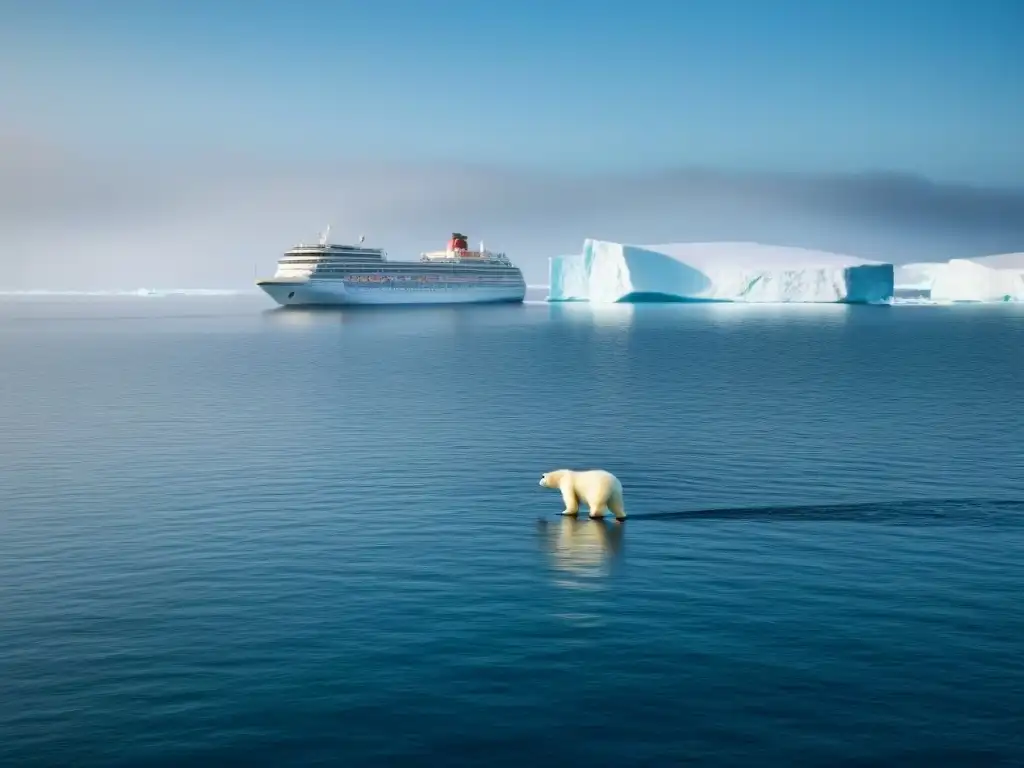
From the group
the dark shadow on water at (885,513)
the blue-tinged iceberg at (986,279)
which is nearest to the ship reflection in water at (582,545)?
the dark shadow on water at (885,513)

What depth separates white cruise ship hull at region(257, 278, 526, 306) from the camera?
158250 millimetres

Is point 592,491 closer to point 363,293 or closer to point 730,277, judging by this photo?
point 730,277

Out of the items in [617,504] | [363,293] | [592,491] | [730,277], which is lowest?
[617,504]

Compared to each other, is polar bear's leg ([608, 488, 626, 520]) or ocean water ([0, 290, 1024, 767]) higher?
polar bear's leg ([608, 488, 626, 520])

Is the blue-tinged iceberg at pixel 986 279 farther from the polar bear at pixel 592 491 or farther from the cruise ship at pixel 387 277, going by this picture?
the polar bear at pixel 592 491

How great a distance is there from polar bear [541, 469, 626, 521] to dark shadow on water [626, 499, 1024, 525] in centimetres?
69

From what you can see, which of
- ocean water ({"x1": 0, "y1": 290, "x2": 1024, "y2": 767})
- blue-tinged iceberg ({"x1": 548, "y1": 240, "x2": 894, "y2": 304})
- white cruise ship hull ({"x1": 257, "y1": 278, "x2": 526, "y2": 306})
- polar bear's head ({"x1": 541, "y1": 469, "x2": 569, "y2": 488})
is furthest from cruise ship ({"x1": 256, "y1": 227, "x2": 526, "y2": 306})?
polar bear's head ({"x1": 541, "y1": 469, "x2": 569, "y2": 488})

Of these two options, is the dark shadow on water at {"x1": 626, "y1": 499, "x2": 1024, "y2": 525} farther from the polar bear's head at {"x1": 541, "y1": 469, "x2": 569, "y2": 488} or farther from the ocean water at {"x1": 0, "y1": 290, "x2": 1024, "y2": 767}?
the polar bear's head at {"x1": 541, "y1": 469, "x2": 569, "y2": 488}

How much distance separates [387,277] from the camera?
16712 cm

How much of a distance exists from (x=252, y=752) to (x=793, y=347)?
78749mm

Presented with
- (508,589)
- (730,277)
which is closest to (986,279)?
(730,277)

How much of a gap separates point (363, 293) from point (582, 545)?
146 m

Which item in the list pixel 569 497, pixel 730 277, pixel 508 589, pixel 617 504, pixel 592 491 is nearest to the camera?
pixel 508 589

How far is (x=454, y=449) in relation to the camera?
34.2 meters
